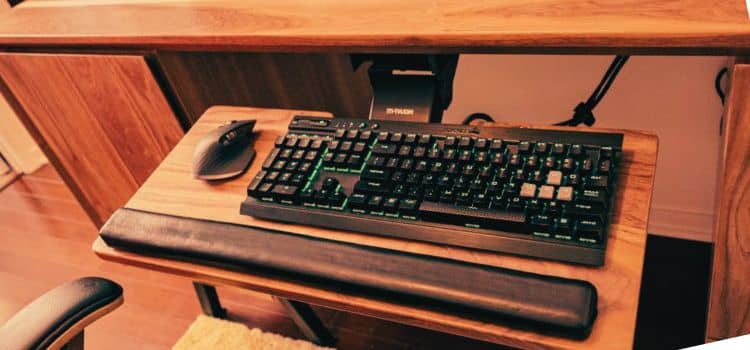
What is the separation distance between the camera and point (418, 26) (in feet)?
2.23

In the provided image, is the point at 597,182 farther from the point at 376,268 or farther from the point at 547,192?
the point at 376,268

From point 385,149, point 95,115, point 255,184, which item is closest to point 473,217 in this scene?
point 385,149

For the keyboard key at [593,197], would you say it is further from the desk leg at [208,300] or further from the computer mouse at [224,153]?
the desk leg at [208,300]

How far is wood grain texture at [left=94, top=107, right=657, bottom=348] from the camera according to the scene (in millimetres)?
516

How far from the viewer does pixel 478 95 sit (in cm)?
125

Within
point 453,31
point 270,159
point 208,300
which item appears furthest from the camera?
point 208,300

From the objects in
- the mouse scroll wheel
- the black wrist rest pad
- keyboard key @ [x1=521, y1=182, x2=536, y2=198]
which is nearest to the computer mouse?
the mouse scroll wheel

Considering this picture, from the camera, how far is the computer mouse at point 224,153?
797mm

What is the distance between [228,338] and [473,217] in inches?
34.8

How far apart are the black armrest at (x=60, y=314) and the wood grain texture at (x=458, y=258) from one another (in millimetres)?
63

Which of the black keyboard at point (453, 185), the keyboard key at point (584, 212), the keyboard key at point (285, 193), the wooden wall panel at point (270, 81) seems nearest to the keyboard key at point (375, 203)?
the black keyboard at point (453, 185)

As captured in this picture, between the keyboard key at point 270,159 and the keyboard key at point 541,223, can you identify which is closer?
the keyboard key at point 541,223

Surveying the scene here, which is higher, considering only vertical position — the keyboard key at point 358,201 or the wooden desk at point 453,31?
the wooden desk at point 453,31

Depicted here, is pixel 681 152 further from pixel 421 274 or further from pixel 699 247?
Result: pixel 421 274
